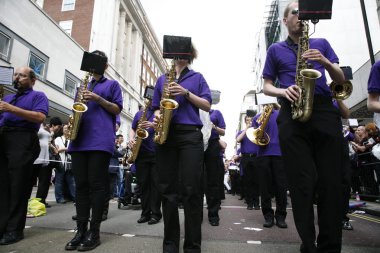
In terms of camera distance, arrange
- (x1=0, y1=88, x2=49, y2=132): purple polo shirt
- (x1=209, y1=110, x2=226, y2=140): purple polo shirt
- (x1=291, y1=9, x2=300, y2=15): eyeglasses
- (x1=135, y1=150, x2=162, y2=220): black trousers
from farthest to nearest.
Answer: (x1=209, y1=110, x2=226, y2=140): purple polo shirt < (x1=135, y1=150, x2=162, y2=220): black trousers < (x1=0, y1=88, x2=49, y2=132): purple polo shirt < (x1=291, y1=9, x2=300, y2=15): eyeglasses

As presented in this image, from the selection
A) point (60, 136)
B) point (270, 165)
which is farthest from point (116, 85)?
point (60, 136)

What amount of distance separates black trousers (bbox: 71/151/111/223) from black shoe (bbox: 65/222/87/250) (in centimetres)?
7

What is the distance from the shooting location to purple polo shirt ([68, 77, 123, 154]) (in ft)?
11.2

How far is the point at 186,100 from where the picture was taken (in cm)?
318

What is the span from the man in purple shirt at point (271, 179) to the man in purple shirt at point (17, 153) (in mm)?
3573

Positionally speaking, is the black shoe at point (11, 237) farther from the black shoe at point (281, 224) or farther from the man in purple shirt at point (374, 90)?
the man in purple shirt at point (374, 90)

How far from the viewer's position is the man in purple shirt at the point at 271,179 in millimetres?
4660

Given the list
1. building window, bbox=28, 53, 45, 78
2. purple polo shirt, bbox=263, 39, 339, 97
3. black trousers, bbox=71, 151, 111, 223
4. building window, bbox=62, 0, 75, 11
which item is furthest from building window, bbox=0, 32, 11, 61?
building window, bbox=62, 0, 75, 11

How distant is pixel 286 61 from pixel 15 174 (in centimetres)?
347

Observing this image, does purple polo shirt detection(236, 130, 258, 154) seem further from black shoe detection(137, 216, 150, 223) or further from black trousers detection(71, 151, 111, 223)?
black trousers detection(71, 151, 111, 223)

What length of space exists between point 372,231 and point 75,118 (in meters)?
4.55

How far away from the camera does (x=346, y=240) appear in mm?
3590

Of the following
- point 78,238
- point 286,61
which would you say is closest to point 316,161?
point 286,61

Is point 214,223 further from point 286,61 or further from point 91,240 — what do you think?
point 286,61
